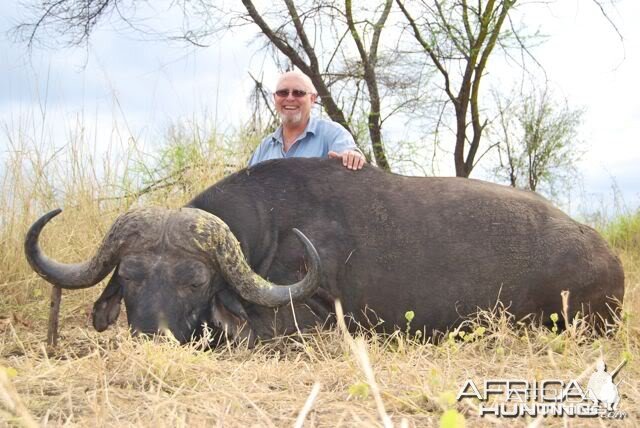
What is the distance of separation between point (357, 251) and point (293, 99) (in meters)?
2.64

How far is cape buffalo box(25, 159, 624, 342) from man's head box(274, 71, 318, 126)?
1.84 meters

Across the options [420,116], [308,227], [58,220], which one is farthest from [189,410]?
[420,116]

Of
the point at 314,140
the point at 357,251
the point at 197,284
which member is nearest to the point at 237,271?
the point at 197,284

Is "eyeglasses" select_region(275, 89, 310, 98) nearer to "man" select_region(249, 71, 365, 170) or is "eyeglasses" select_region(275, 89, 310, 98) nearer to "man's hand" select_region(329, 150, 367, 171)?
"man" select_region(249, 71, 365, 170)

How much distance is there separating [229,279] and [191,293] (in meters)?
0.29

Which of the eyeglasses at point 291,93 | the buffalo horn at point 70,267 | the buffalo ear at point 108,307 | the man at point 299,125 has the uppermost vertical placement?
the eyeglasses at point 291,93

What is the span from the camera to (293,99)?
7781mm

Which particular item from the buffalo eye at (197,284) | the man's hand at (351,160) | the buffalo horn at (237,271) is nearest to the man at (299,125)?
the man's hand at (351,160)

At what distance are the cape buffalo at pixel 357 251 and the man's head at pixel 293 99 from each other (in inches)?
72.4

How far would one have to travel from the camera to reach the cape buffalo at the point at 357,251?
5.13 m

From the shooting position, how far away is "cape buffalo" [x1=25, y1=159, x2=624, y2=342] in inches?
202

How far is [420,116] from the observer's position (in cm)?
1431

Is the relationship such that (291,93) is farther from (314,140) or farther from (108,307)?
(108,307)

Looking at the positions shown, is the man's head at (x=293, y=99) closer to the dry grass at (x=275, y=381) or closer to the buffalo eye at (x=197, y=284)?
the dry grass at (x=275, y=381)
